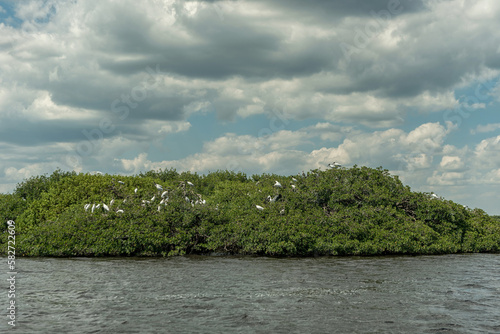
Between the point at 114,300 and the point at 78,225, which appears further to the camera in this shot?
the point at 78,225

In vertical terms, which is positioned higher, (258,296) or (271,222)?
(271,222)

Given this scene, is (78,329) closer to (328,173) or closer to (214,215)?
(214,215)

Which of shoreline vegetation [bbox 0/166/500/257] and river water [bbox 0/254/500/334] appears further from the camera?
shoreline vegetation [bbox 0/166/500/257]

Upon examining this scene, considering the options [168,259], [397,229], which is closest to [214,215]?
[168,259]

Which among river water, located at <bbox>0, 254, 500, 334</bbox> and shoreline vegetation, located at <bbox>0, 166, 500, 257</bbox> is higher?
shoreline vegetation, located at <bbox>0, 166, 500, 257</bbox>

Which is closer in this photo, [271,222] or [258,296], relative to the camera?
[258,296]

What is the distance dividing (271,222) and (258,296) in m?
9.66

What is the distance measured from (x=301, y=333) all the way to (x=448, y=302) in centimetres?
615

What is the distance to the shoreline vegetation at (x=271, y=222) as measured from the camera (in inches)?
987

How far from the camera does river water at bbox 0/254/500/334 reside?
486 inches

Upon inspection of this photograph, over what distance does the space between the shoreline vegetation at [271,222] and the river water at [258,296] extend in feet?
5.63

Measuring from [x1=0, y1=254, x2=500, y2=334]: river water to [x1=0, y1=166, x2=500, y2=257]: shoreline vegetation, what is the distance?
5.63 feet

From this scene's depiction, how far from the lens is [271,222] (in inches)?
987

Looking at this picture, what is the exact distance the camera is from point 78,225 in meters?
25.8
